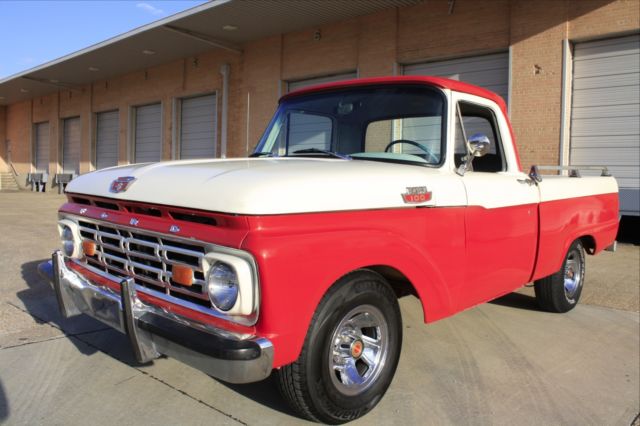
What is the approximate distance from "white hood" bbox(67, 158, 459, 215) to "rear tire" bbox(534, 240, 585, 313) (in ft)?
8.13

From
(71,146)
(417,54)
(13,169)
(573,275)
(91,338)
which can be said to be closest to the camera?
(91,338)

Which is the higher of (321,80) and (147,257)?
(321,80)

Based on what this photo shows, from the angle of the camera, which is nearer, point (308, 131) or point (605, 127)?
point (308, 131)

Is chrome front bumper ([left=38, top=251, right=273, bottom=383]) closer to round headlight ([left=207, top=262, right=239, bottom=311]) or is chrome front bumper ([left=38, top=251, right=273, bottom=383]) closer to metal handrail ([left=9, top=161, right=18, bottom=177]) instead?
round headlight ([left=207, top=262, right=239, bottom=311])

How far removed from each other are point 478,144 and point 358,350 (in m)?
1.59

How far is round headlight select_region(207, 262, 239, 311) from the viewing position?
2404 mm

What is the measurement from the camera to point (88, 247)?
333cm

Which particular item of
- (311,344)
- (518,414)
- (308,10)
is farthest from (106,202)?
(308,10)

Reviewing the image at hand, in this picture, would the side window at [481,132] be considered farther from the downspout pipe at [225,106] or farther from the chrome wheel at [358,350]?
the downspout pipe at [225,106]

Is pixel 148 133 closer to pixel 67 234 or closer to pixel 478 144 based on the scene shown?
pixel 67 234

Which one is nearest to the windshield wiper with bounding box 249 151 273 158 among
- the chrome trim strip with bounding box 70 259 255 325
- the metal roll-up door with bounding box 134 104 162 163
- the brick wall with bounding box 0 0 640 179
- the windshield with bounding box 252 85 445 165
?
the windshield with bounding box 252 85 445 165

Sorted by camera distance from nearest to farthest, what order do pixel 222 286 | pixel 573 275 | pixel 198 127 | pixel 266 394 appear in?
pixel 222 286 → pixel 266 394 → pixel 573 275 → pixel 198 127

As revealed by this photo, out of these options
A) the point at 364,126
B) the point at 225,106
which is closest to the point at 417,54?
the point at 225,106

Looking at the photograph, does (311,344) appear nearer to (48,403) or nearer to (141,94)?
(48,403)
